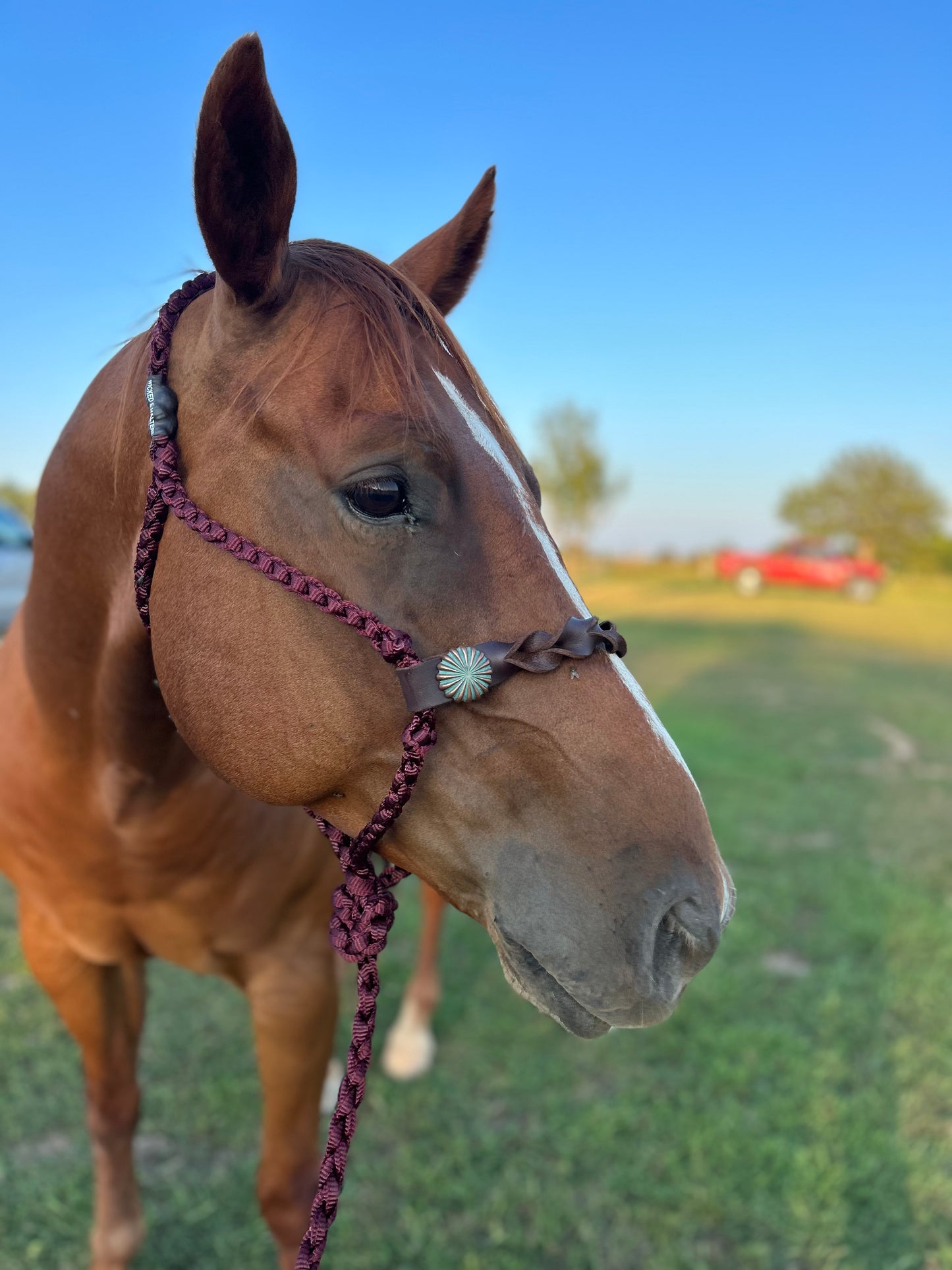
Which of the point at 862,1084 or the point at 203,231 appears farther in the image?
the point at 862,1084

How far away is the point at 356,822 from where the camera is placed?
133 centimetres

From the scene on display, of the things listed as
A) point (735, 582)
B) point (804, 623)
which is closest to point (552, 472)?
point (735, 582)

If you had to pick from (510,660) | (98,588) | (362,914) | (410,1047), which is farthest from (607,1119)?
(98,588)

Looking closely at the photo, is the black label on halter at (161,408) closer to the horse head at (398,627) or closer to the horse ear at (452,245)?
the horse head at (398,627)

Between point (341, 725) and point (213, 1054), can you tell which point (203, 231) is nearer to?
point (341, 725)

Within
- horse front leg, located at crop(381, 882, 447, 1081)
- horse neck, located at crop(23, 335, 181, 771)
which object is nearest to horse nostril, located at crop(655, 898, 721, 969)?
horse neck, located at crop(23, 335, 181, 771)

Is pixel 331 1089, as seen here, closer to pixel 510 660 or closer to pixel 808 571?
pixel 510 660

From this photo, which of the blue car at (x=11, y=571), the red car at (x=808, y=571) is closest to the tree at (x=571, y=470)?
the red car at (x=808, y=571)

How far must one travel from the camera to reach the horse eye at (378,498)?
1.23m

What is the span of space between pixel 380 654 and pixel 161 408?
1.84ft

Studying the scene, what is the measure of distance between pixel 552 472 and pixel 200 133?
40348 mm

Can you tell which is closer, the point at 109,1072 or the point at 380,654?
the point at 380,654

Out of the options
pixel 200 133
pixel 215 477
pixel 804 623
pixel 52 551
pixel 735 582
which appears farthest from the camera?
pixel 735 582

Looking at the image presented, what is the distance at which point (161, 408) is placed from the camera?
1349mm
